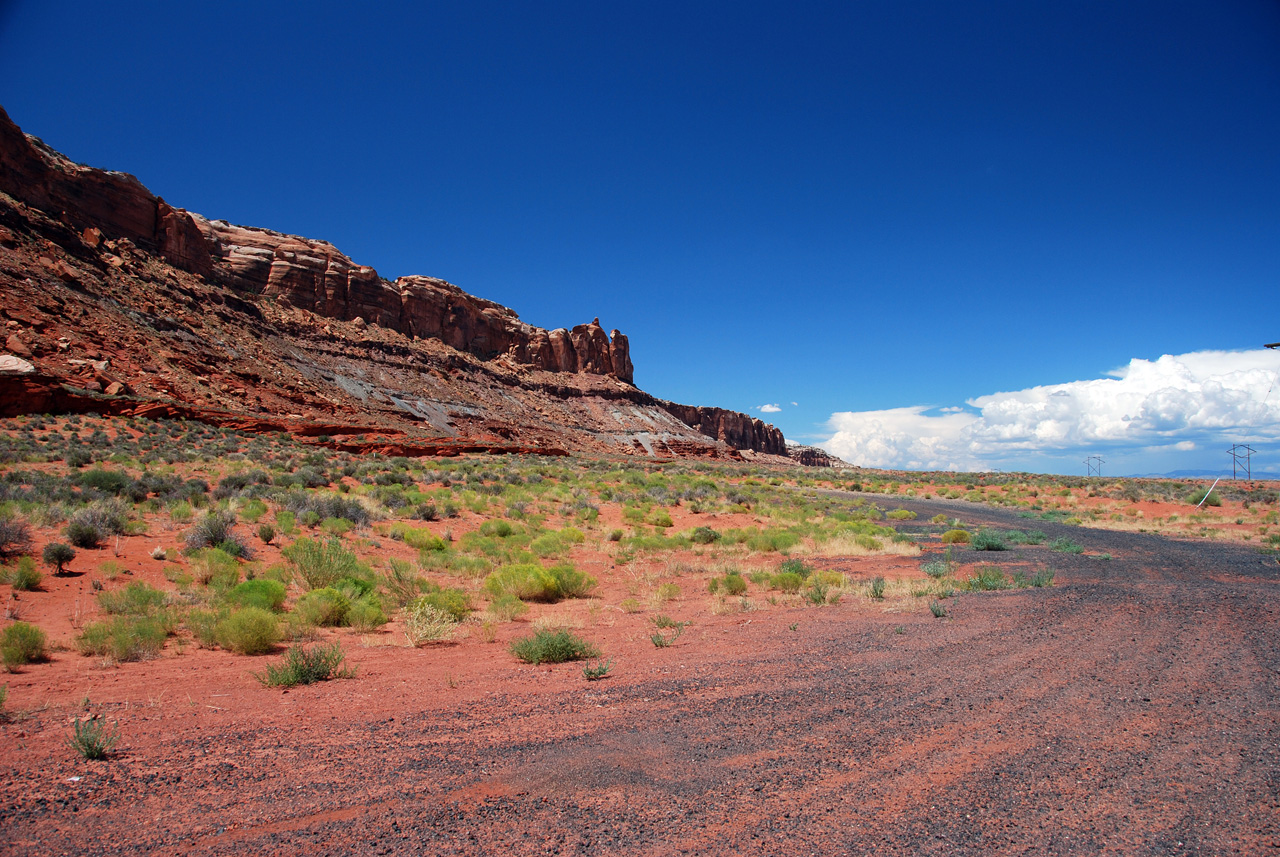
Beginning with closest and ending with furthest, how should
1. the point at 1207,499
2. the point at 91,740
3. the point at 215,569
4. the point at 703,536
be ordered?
the point at 91,740
the point at 215,569
the point at 703,536
the point at 1207,499

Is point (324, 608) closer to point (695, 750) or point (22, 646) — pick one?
point (22, 646)

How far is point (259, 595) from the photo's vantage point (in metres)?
8.33

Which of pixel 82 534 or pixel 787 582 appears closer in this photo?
pixel 82 534

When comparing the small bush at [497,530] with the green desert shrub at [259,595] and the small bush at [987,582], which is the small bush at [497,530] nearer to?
the green desert shrub at [259,595]

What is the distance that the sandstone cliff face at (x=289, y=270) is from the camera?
50438 mm

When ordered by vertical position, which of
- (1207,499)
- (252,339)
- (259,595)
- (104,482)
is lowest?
(259,595)

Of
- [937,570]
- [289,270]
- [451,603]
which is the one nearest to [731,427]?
[289,270]

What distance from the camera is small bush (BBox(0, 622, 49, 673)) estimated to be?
5.89 m

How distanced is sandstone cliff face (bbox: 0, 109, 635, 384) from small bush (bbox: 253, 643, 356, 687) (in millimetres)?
64344

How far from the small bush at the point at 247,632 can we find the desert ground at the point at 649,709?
0.22ft

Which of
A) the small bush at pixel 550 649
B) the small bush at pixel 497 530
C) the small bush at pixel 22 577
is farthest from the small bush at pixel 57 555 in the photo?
the small bush at pixel 497 530

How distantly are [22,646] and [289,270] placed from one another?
79.9 meters

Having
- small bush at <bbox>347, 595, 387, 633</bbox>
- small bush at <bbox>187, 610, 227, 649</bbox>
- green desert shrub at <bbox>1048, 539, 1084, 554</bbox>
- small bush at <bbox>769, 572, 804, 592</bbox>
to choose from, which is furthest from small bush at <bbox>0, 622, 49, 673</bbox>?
green desert shrub at <bbox>1048, 539, 1084, 554</bbox>

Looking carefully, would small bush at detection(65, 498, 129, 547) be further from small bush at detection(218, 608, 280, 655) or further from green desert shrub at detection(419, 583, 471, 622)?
green desert shrub at detection(419, 583, 471, 622)
